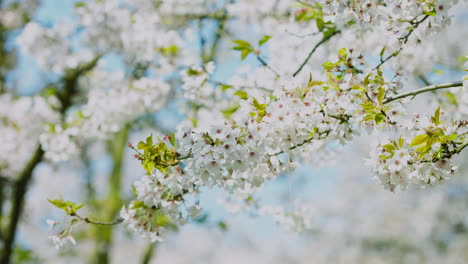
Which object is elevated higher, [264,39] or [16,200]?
[16,200]

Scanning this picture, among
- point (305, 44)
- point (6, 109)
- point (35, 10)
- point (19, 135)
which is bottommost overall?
point (305, 44)

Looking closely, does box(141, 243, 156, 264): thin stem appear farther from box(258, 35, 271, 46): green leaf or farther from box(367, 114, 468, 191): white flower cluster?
box(367, 114, 468, 191): white flower cluster

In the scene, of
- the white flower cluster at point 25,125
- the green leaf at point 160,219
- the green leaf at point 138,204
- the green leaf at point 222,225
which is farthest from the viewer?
the white flower cluster at point 25,125

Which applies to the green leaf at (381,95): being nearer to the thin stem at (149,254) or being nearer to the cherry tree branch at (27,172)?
the thin stem at (149,254)

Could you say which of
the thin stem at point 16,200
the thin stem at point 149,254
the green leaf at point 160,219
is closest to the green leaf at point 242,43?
the green leaf at point 160,219

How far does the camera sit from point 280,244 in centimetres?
2345

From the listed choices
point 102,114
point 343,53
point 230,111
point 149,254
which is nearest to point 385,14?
point 343,53

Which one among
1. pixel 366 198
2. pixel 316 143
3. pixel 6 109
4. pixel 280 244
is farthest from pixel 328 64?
pixel 280 244

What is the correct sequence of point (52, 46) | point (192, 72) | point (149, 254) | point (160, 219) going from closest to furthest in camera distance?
point (160, 219)
point (192, 72)
point (149, 254)
point (52, 46)

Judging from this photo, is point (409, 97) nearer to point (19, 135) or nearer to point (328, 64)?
point (328, 64)

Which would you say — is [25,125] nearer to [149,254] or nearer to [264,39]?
[149,254]

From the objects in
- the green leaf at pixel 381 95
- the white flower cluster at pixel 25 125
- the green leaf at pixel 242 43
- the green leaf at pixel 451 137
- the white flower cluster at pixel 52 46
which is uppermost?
the white flower cluster at pixel 52 46

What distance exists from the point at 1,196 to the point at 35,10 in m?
3.50

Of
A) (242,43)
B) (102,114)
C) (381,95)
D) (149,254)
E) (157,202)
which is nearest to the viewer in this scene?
(381,95)
